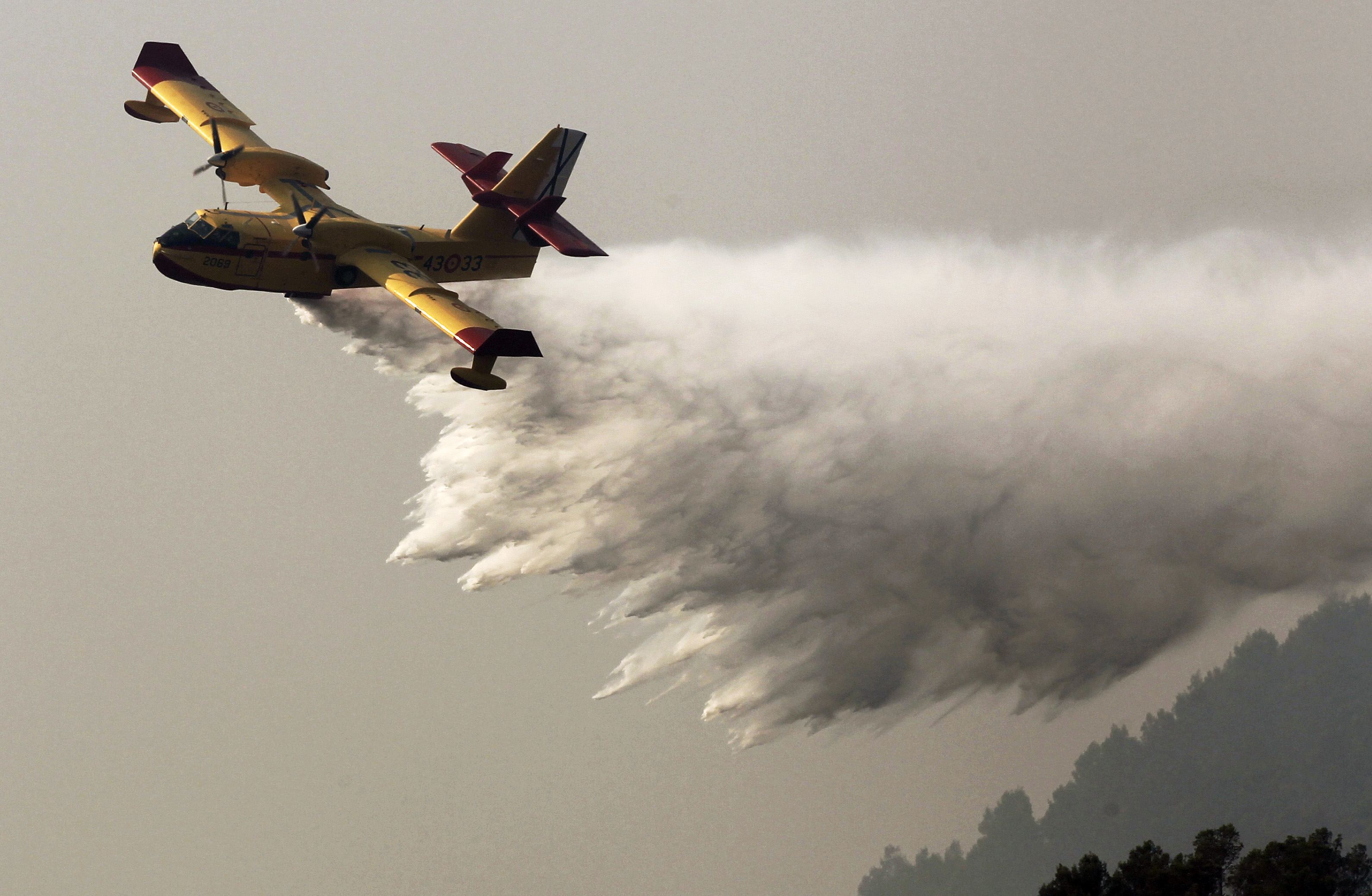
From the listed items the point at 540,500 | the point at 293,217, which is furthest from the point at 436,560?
the point at 293,217

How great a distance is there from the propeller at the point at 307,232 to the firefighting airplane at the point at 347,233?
0.12 ft

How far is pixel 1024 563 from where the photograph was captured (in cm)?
4859

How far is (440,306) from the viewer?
3459 cm

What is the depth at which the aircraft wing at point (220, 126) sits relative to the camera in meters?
40.9

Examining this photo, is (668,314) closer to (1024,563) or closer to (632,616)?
(632,616)

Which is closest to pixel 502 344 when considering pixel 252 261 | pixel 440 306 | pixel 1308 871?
pixel 440 306

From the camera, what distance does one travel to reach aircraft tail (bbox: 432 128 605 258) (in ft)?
132

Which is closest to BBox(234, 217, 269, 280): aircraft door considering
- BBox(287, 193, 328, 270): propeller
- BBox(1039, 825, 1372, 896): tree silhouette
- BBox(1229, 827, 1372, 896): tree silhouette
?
BBox(287, 193, 328, 270): propeller

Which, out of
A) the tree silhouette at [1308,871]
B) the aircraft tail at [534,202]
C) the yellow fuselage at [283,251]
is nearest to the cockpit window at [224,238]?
the yellow fuselage at [283,251]

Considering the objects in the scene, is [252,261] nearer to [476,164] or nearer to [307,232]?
[307,232]

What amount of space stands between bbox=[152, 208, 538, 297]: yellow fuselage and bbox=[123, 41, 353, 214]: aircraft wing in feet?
7.31

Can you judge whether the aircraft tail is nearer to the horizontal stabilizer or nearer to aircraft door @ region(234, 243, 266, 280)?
the horizontal stabilizer

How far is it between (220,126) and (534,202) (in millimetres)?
10338

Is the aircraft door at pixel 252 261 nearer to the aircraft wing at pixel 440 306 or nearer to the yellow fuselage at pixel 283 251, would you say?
the yellow fuselage at pixel 283 251
